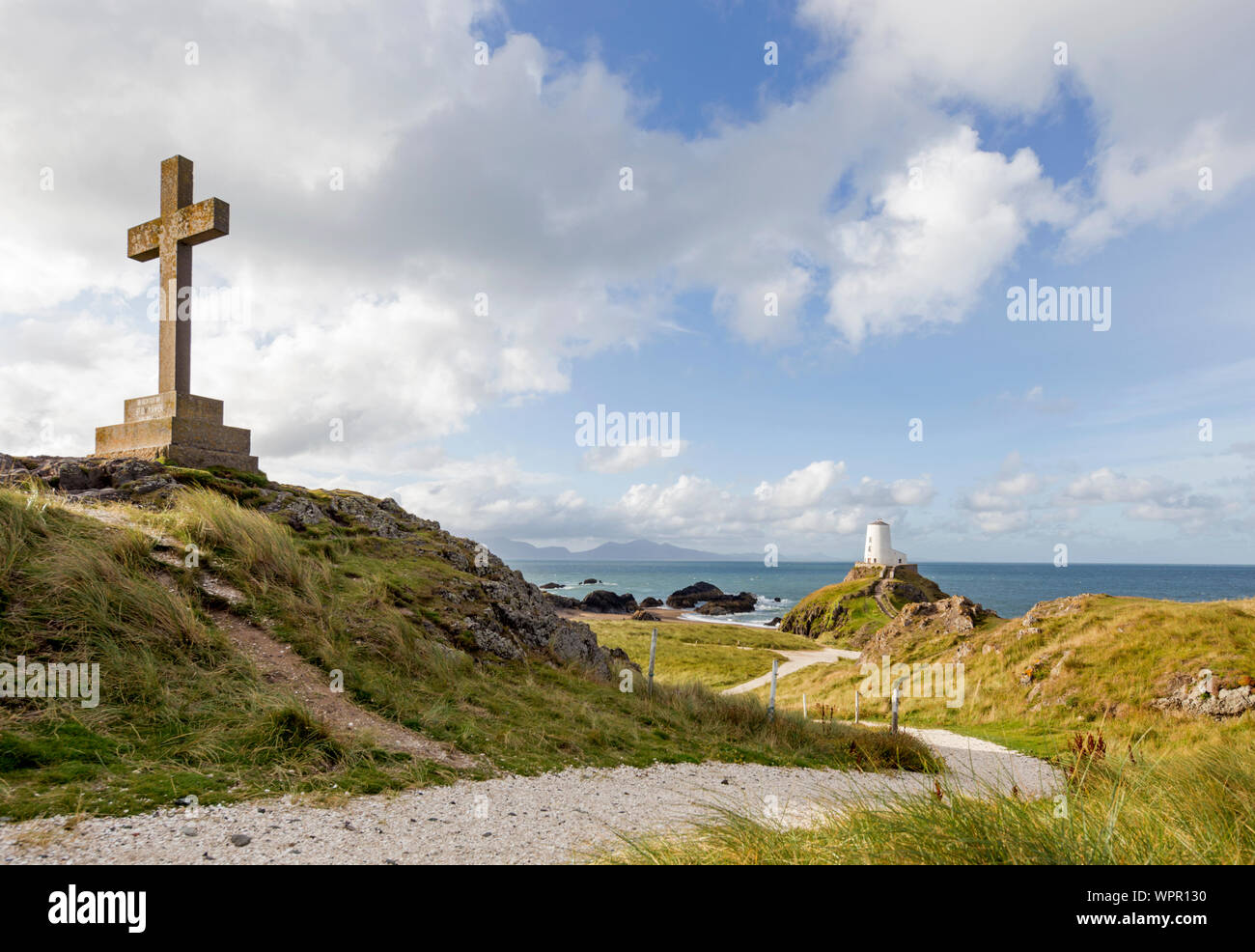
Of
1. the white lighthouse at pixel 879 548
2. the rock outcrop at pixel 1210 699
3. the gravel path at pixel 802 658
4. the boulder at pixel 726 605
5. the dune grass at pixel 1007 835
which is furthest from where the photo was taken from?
the boulder at pixel 726 605

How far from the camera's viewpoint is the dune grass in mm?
3467

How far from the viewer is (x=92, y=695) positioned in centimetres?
736

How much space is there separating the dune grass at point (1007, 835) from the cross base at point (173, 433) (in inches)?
599

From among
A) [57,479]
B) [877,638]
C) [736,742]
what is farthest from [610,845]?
[877,638]

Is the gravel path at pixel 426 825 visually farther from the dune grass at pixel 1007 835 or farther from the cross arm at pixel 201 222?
the cross arm at pixel 201 222

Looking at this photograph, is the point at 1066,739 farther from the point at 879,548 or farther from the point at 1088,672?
the point at 879,548

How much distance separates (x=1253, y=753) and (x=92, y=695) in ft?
39.8

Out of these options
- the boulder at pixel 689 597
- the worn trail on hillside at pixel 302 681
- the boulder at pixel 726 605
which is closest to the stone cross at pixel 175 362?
the worn trail on hillside at pixel 302 681

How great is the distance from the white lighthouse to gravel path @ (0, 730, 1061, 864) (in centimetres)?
7445

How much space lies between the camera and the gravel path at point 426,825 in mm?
4715

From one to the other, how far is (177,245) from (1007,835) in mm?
18934

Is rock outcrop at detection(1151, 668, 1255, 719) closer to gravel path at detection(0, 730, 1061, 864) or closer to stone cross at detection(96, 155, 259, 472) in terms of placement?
gravel path at detection(0, 730, 1061, 864)

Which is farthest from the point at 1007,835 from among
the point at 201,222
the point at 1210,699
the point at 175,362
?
the point at 1210,699

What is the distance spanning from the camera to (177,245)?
1521 centimetres
